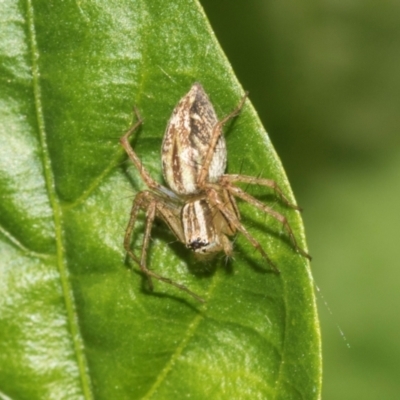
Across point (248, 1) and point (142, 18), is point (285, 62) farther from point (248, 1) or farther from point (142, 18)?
point (142, 18)

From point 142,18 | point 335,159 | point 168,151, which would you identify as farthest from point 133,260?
point 335,159

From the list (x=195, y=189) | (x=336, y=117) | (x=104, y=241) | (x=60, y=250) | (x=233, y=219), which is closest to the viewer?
(x=60, y=250)

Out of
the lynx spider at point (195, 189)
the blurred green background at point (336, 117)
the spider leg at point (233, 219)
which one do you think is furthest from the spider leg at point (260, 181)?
the blurred green background at point (336, 117)

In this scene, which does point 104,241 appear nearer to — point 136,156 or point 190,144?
point 136,156

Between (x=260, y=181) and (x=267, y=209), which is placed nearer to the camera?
(x=260, y=181)

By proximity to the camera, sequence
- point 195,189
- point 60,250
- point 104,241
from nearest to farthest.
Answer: point 60,250, point 104,241, point 195,189

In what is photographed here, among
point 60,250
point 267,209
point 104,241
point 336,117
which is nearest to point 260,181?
point 267,209

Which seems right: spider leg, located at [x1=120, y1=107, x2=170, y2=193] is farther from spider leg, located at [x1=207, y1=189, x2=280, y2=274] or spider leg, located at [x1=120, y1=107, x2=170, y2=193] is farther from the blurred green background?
the blurred green background

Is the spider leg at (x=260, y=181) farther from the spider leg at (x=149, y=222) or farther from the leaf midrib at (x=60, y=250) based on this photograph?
the leaf midrib at (x=60, y=250)
